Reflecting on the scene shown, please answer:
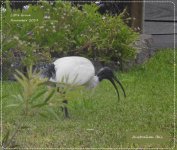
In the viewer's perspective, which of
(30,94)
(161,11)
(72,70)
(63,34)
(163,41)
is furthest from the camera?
(163,41)

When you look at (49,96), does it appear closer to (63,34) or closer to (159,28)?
(63,34)

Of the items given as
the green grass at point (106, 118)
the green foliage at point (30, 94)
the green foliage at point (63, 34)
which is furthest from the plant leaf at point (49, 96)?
the green foliage at point (63, 34)

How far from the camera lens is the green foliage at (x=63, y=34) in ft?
18.9

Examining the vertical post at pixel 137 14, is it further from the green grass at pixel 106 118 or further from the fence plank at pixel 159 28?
the green grass at pixel 106 118

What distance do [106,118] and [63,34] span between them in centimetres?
147

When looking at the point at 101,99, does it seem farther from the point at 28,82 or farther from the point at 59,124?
→ the point at 28,82

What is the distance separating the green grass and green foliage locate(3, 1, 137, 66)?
36 centimetres

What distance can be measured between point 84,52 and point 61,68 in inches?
70.9

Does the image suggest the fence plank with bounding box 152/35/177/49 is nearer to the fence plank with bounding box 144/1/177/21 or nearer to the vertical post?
the fence plank with bounding box 144/1/177/21

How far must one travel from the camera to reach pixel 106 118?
4.81 metres

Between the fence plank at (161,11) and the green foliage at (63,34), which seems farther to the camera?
the fence plank at (161,11)

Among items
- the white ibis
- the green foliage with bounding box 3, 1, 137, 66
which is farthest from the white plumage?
the green foliage with bounding box 3, 1, 137, 66

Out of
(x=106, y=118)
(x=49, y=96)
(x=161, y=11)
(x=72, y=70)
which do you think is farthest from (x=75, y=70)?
(x=161, y=11)

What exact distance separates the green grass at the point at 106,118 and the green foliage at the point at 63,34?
1.17 ft
